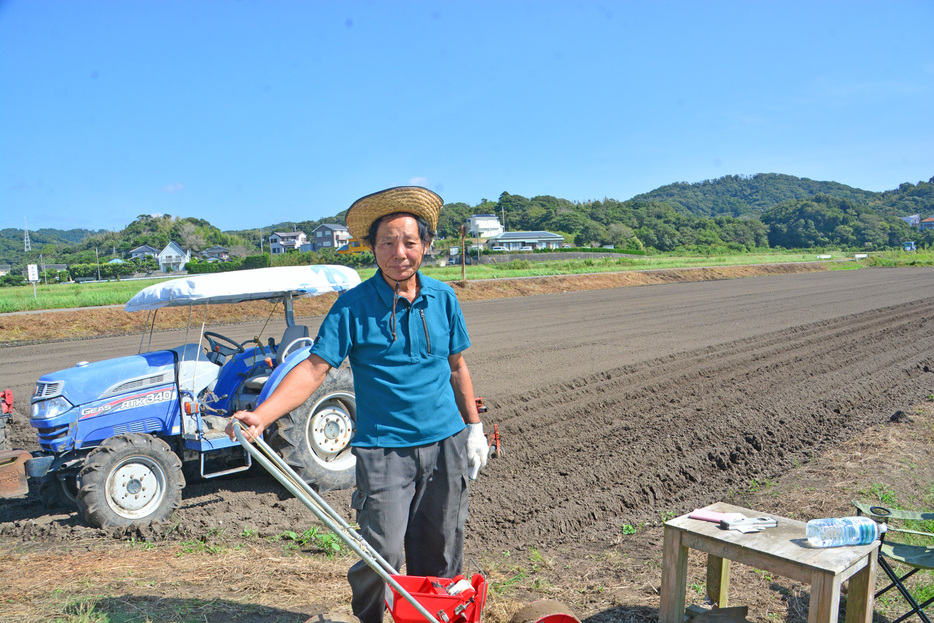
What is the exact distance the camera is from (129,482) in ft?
16.3

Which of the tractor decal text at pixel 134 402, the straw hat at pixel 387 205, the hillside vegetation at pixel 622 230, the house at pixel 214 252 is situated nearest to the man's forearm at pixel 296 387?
the straw hat at pixel 387 205

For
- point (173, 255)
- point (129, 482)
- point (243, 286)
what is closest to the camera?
point (129, 482)

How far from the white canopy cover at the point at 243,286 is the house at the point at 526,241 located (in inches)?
3133

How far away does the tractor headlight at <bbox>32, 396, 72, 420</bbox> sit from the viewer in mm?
5004

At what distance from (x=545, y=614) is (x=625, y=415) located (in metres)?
5.63

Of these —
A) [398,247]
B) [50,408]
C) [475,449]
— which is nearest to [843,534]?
[475,449]

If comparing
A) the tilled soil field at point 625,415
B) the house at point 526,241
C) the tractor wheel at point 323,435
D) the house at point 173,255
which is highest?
the house at point 526,241

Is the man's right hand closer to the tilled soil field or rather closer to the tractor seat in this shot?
the tilled soil field

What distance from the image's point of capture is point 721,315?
730 inches

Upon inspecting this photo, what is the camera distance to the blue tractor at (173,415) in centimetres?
493

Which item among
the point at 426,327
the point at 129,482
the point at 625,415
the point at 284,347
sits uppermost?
the point at 426,327

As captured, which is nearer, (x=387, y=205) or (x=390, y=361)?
(x=390, y=361)

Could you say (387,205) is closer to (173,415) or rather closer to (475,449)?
(475,449)

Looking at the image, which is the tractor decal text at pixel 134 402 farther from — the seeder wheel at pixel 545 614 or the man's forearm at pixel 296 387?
the seeder wheel at pixel 545 614
